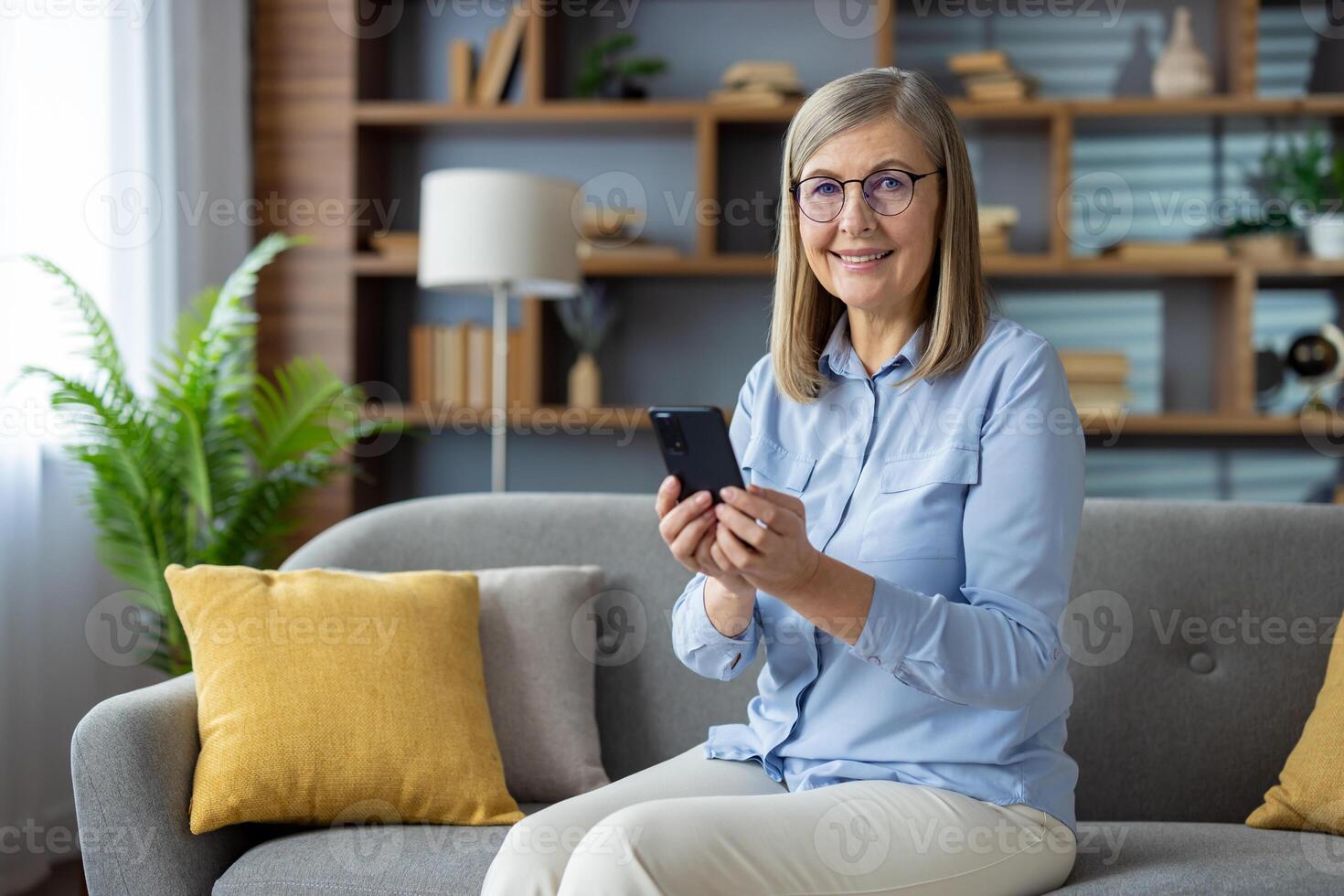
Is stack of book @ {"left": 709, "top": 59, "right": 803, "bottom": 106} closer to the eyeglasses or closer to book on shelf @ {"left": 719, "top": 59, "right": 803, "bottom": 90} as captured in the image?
book on shelf @ {"left": 719, "top": 59, "right": 803, "bottom": 90}

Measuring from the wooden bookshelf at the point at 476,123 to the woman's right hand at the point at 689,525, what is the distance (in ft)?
7.81

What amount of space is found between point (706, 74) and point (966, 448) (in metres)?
2.79

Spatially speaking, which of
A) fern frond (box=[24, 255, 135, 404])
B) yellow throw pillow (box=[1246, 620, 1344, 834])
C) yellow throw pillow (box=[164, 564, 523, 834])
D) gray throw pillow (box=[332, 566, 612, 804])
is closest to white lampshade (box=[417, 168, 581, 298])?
fern frond (box=[24, 255, 135, 404])

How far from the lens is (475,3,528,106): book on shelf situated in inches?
147

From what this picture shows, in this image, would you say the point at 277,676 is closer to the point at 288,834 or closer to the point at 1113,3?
the point at 288,834

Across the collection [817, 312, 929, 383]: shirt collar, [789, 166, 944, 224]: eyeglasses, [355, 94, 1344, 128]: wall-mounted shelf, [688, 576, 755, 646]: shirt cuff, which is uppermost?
[355, 94, 1344, 128]: wall-mounted shelf

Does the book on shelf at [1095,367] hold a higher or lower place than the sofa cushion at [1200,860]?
higher

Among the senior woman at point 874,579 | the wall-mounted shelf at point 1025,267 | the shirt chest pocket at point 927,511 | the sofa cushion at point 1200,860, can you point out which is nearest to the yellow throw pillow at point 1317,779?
the sofa cushion at point 1200,860

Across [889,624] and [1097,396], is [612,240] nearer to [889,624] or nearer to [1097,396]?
[1097,396]

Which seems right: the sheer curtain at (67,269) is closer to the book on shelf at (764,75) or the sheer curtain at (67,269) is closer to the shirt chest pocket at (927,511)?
the book on shelf at (764,75)

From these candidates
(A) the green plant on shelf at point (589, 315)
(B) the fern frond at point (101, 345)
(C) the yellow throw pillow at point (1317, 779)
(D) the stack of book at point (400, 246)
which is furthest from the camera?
(A) the green plant on shelf at point (589, 315)

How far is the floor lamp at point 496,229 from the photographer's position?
3.25m

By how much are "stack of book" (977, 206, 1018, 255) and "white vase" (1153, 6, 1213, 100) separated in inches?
21.9

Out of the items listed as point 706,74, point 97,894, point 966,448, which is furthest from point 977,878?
point 706,74
